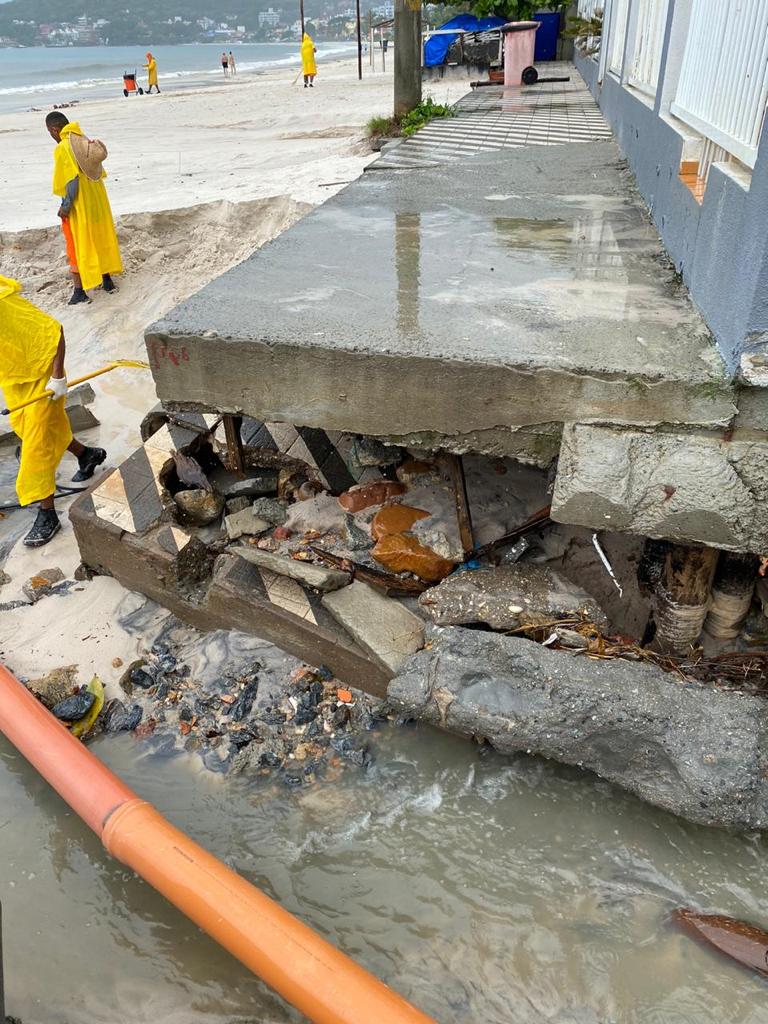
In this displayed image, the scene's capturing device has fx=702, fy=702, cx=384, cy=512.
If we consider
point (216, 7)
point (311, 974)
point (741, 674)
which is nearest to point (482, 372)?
point (741, 674)

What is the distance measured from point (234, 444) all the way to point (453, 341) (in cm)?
180

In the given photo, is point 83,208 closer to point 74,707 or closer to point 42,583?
point 42,583

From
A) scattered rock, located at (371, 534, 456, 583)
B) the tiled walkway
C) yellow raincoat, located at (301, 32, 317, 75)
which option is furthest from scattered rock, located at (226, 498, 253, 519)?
yellow raincoat, located at (301, 32, 317, 75)

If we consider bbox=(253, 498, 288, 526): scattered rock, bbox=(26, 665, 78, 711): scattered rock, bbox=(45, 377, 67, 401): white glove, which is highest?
bbox=(45, 377, 67, 401): white glove

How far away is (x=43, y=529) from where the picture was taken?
459 centimetres

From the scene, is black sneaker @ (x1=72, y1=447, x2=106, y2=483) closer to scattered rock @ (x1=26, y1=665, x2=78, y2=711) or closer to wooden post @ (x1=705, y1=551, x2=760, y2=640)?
scattered rock @ (x1=26, y1=665, x2=78, y2=711)

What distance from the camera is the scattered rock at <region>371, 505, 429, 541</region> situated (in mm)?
3488

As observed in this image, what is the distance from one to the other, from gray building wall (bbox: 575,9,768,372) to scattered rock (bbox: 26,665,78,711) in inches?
125

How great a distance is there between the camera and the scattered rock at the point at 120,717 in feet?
10.6

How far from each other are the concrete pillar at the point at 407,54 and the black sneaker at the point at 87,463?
22.4 ft

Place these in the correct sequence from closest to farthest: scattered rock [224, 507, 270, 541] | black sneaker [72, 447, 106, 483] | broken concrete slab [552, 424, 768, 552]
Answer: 1. broken concrete slab [552, 424, 768, 552]
2. scattered rock [224, 507, 270, 541]
3. black sneaker [72, 447, 106, 483]

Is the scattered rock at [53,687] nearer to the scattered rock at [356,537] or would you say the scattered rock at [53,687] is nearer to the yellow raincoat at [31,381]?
the scattered rock at [356,537]

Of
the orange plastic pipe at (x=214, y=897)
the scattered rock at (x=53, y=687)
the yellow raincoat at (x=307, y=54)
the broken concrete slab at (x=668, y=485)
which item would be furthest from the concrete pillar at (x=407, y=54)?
the yellow raincoat at (x=307, y=54)

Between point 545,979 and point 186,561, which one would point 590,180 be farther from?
point 545,979
